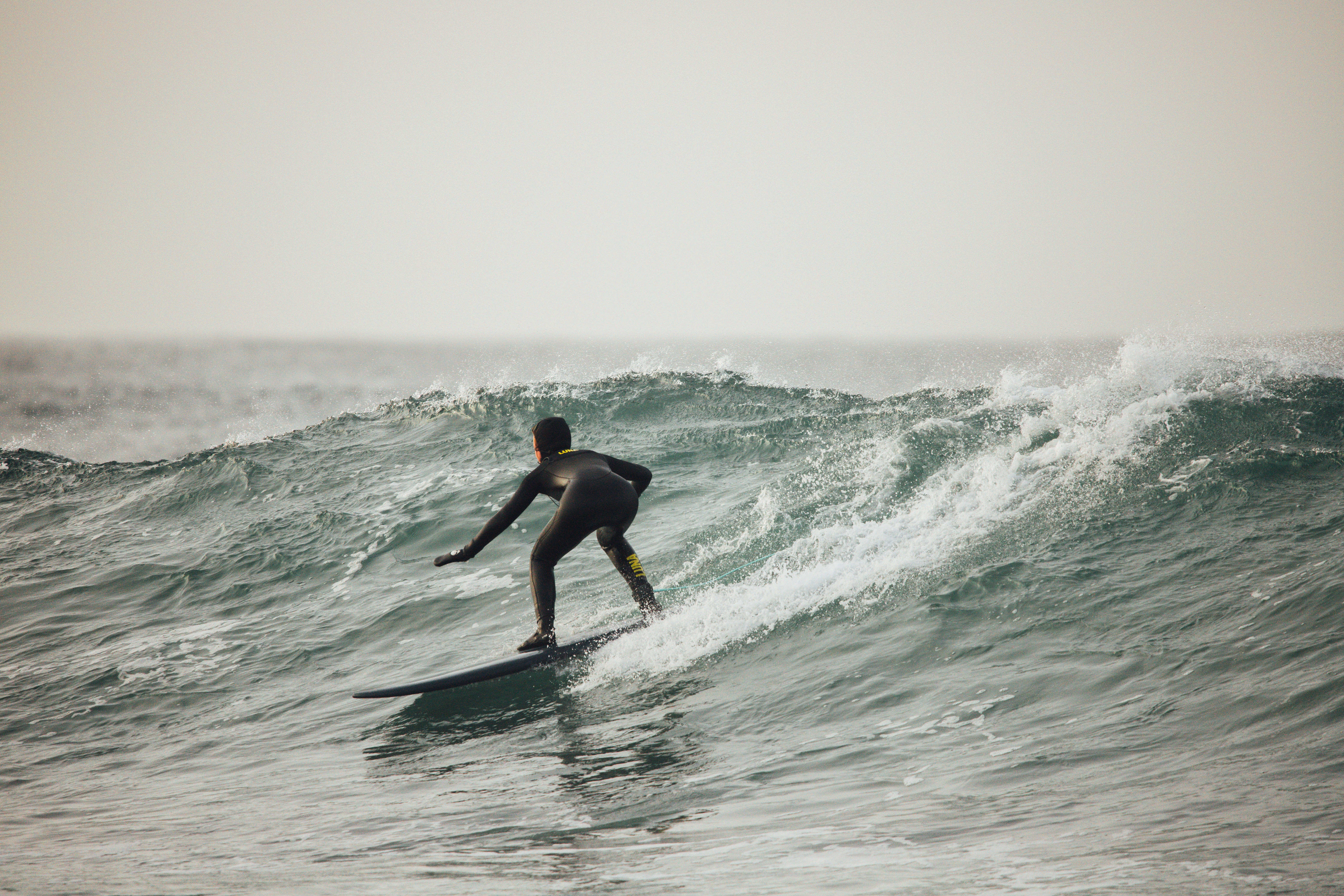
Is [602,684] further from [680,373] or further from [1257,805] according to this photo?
[680,373]

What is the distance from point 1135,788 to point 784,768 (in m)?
1.59

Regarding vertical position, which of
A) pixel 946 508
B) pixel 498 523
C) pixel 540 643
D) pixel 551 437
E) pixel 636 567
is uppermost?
pixel 551 437

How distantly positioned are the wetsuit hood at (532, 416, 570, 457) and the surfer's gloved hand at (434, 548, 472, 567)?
93 cm

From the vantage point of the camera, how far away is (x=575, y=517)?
20.5ft

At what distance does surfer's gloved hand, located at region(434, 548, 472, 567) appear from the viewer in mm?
6027

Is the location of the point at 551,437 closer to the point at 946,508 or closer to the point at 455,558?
the point at 455,558

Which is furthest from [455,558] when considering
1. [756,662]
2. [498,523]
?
[756,662]

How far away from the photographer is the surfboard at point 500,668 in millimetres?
6102

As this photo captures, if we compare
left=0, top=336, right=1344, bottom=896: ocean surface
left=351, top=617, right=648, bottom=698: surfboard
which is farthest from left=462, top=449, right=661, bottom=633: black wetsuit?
left=0, top=336, right=1344, bottom=896: ocean surface

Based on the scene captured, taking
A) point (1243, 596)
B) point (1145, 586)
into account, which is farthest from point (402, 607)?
point (1243, 596)

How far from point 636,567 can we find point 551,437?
3.81 ft

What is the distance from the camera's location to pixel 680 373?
17594 mm

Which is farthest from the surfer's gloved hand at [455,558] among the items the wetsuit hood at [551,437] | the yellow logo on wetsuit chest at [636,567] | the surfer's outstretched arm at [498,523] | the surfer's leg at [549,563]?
the yellow logo on wetsuit chest at [636,567]

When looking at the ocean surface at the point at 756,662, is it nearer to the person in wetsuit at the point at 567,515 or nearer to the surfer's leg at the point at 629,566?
the surfer's leg at the point at 629,566
